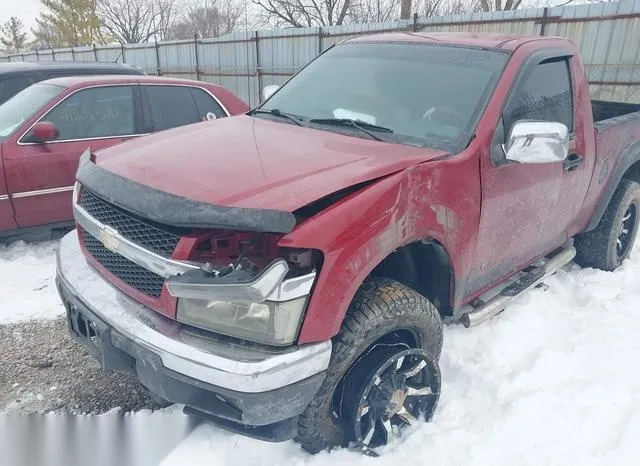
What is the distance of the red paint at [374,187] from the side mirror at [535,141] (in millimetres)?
130

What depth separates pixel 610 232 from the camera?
14.4 feet

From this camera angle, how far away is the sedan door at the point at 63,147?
15.5ft

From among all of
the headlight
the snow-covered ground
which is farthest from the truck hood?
the snow-covered ground

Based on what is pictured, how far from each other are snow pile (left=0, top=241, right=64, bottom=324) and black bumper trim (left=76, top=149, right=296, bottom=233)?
225cm

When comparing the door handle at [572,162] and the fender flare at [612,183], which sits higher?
the door handle at [572,162]

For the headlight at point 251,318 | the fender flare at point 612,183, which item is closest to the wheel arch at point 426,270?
the headlight at point 251,318

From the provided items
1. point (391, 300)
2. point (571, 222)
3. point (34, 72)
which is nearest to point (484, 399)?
point (391, 300)

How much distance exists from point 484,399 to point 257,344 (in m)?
1.57

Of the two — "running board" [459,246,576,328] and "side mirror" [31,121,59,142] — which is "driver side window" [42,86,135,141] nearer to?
"side mirror" [31,121,59,142]

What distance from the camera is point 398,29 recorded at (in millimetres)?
10438

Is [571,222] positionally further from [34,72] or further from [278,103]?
[34,72]

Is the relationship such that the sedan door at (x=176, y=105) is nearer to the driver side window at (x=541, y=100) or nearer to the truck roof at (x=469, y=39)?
the truck roof at (x=469, y=39)

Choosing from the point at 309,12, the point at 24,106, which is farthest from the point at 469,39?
the point at 309,12

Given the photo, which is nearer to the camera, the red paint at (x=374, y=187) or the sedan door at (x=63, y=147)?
the red paint at (x=374, y=187)
